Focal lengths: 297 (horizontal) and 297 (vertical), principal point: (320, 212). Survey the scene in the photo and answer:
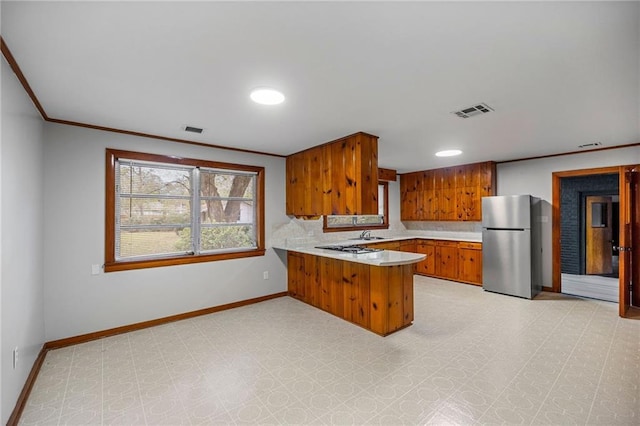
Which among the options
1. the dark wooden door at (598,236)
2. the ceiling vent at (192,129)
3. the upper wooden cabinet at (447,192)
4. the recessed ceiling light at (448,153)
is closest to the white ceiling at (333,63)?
the ceiling vent at (192,129)

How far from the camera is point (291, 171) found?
191 inches

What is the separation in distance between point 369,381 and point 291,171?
130 inches

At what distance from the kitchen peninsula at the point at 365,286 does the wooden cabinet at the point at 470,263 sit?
2615 millimetres

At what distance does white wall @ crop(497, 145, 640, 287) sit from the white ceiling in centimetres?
137

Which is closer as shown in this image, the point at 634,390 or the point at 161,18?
the point at 161,18

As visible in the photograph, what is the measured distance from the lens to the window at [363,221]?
226 inches

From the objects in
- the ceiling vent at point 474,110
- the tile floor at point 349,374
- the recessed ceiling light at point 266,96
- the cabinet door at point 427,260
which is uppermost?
the ceiling vent at point 474,110

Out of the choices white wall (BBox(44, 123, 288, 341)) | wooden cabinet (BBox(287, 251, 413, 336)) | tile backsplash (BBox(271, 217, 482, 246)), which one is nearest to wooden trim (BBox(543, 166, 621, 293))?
tile backsplash (BBox(271, 217, 482, 246))

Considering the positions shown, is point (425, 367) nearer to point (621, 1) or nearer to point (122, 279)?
point (621, 1)

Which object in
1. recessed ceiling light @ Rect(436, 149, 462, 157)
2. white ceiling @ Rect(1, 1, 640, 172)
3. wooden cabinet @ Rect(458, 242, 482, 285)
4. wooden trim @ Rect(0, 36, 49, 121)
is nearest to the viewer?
white ceiling @ Rect(1, 1, 640, 172)

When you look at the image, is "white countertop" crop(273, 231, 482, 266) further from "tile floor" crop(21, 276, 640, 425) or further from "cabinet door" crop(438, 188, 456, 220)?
"tile floor" crop(21, 276, 640, 425)

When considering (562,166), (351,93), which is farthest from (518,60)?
Answer: (562,166)

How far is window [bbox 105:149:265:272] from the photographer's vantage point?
351 cm

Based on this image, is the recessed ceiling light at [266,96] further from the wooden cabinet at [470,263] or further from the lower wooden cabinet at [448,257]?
the wooden cabinet at [470,263]
